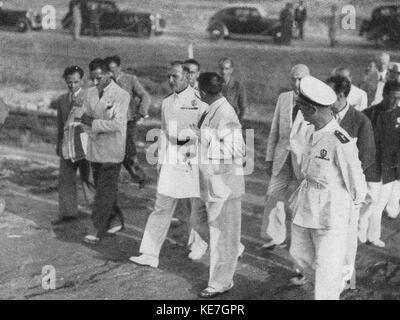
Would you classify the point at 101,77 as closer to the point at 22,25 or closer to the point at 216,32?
the point at 22,25

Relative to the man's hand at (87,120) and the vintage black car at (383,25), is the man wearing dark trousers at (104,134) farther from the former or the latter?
the vintage black car at (383,25)

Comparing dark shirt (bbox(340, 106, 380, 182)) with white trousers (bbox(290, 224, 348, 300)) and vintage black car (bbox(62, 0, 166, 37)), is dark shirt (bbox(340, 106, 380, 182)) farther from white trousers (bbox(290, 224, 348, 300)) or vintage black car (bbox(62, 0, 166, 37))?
vintage black car (bbox(62, 0, 166, 37))

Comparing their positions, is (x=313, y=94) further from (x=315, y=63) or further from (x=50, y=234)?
(x=315, y=63)

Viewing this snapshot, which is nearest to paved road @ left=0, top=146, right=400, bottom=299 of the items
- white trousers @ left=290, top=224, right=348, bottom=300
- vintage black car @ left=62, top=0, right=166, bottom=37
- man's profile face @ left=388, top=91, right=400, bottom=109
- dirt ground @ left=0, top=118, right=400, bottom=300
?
dirt ground @ left=0, top=118, right=400, bottom=300

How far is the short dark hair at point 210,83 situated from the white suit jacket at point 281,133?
1063 mm

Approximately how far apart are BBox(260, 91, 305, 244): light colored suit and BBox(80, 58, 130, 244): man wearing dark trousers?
1373 millimetres

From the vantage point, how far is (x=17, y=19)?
39.2 feet

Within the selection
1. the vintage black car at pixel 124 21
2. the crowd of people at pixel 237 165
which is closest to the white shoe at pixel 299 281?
the crowd of people at pixel 237 165

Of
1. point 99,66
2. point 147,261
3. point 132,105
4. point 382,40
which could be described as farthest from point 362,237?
point 382,40

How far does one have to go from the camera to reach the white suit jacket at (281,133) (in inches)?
256

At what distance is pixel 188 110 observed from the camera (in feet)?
20.7

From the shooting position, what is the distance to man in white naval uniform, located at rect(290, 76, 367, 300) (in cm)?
493

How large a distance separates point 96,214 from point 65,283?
3.62ft

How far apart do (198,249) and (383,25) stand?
A: 759cm
